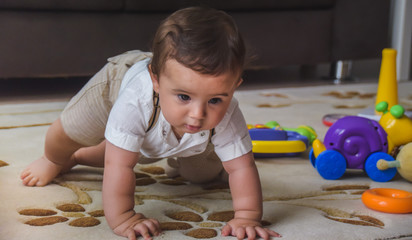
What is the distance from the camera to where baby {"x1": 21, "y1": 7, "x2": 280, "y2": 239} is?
0.74 meters

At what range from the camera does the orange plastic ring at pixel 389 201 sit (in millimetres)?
917

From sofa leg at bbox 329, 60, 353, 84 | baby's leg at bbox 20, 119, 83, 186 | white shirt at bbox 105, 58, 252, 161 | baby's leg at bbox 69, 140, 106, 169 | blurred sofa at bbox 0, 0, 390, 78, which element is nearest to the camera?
white shirt at bbox 105, 58, 252, 161

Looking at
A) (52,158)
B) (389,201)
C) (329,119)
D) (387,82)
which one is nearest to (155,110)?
(52,158)

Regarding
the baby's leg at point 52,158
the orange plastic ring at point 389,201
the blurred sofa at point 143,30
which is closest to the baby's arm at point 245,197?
the orange plastic ring at point 389,201

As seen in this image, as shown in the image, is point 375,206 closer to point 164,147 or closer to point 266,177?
point 266,177

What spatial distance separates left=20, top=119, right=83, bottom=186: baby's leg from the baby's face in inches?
11.9

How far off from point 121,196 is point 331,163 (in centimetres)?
48

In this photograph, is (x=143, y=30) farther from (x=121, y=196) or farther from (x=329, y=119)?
(x=121, y=196)

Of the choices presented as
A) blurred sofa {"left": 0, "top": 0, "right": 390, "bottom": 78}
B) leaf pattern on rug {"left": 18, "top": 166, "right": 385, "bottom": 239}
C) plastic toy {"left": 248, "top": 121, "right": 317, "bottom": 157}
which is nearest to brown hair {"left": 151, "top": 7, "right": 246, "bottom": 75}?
leaf pattern on rug {"left": 18, "top": 166, "right": 385, "bottom": 239}

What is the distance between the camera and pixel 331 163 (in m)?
1.10

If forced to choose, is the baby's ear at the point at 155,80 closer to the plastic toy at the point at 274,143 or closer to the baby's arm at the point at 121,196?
the baby's arm at the point at 121,196

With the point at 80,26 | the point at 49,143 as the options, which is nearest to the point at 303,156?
the point at 49,143

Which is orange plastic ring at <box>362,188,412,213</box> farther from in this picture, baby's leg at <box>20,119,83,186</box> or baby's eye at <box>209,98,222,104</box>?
baby's leg at <box>20,119,83,186</box>

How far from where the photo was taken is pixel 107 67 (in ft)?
3.33
